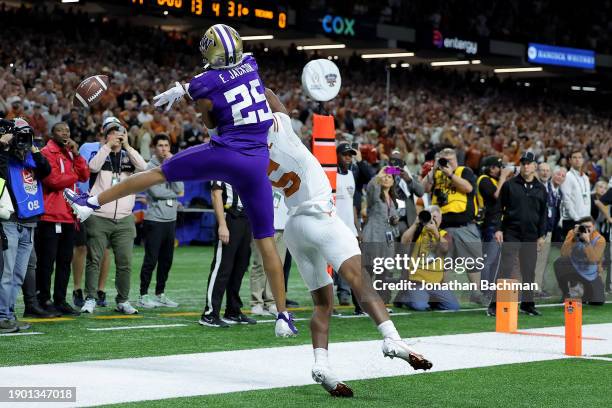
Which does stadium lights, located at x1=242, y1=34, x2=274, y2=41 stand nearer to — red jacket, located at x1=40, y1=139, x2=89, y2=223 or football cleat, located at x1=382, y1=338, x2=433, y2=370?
red jacket, located at x1=40, y1=139, x2=89, y2=223

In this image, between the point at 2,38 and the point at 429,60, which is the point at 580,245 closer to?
the point at 2,38

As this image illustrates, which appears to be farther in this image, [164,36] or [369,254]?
[164,36]

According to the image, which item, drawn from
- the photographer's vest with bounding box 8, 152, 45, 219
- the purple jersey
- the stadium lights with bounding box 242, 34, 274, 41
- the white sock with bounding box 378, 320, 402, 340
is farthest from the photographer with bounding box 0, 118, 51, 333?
the stadium lights with bounding box 242, 34, 274, 41

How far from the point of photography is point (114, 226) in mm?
11570

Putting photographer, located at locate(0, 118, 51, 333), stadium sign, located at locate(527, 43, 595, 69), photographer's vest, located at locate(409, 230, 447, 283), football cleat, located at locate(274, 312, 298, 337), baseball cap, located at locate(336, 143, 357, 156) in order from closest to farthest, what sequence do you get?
football cleat, located at locate(274, 312, 298, 337) → photographer, located at locate(0, 118, 51, 333) → baseball cap, located at locate(336, 143, 357, 156) → photographer's vest, located at locate(409, 230, 447, 283) → stadium sign, located at locate(527, 43, 595, 69)

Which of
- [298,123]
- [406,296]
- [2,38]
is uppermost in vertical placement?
[2,38]

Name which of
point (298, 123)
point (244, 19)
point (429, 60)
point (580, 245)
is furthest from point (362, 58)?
point (580, 245)

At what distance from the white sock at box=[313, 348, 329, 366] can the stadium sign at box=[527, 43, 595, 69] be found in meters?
34.7

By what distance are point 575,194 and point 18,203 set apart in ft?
30.5

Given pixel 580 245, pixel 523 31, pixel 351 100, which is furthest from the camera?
pixel 523 31

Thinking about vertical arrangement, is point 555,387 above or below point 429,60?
below

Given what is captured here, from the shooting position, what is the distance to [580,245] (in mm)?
14578

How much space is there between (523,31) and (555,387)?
36048 mm

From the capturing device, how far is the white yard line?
6.75m
